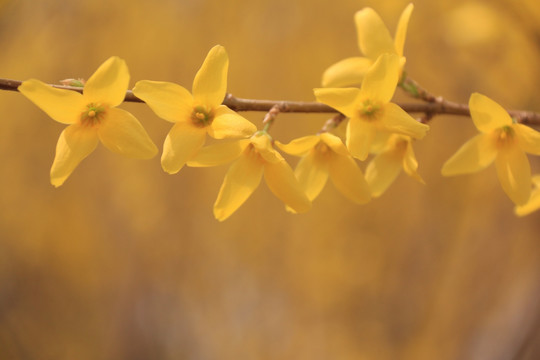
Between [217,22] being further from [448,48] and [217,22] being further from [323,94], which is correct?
[323,94]

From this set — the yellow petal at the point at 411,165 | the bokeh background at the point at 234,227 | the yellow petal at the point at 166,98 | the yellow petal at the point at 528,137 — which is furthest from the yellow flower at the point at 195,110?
the bokeh background at the point at 234,227

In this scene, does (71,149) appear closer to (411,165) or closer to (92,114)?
(92,114)

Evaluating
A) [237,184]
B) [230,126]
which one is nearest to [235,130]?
[230,126]

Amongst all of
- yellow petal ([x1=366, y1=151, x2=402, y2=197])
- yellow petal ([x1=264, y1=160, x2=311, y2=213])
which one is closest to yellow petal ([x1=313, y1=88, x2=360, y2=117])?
yellow petal ([x1=264, y1=160, x2=311, y2=213])

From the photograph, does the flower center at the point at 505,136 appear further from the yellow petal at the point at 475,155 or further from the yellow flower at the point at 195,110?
the yellow flower at the point at 195,110

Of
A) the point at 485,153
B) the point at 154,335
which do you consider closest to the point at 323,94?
the point at 485,153

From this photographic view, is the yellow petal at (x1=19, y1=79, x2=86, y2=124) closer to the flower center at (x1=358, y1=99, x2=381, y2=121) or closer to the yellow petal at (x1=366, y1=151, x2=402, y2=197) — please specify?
the flower center at (x1=358, y1=99, x2=381, y2=121)
